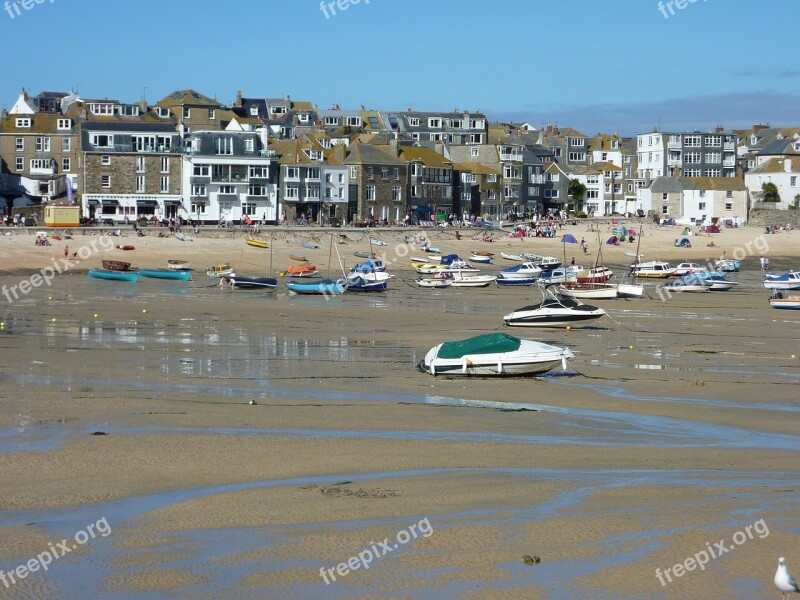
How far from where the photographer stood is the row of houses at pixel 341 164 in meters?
86.5

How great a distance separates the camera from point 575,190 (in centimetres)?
11981

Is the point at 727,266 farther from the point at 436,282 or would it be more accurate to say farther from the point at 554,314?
the point at 554,314

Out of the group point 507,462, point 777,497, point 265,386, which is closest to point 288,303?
point 265,386

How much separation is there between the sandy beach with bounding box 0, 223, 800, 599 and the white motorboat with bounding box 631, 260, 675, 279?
26.7 m

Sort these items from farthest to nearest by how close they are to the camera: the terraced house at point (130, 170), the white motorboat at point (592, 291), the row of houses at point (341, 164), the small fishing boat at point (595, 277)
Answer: the row of houses at point (341, 164) → the terraced house at point (130, 170) → the small fishing boat at point (595, 277) → the white motorboat at point (592, 291)

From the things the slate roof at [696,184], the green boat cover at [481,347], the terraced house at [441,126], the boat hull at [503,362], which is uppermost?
the terraced house at [441,126]

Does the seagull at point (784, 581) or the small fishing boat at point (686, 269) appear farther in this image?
the small fishing boat at point (686, 269)

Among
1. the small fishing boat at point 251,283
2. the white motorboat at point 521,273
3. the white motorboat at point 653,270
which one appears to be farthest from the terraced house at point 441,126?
the small fishing boat at point 251,283

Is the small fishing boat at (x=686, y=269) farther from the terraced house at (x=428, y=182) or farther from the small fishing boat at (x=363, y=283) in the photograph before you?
the terraced house at (x=428, y=182)

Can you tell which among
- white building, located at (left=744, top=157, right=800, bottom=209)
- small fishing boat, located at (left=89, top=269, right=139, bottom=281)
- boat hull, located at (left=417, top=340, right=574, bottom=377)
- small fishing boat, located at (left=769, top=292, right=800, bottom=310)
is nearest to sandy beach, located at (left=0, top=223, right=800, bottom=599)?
boat hull, located at (left=417, top=340, right=574, bottom=377)

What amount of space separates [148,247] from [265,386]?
4400cm

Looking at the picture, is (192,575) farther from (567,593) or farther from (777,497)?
(777,497)

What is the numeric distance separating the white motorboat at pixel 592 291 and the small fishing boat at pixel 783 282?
38.5 feet

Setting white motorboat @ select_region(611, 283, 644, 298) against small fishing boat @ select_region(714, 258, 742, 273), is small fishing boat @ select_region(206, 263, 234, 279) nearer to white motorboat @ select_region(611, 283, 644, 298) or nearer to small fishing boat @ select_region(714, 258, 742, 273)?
white motorboat @ select_region(611, 283, 644, 298)
